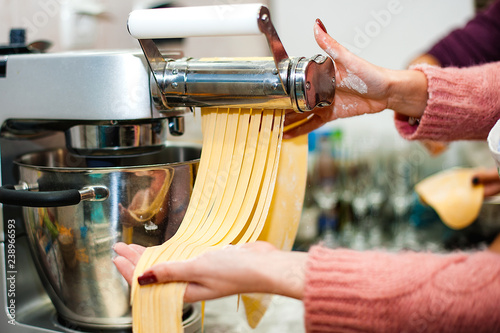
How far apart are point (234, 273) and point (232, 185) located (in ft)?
0.49

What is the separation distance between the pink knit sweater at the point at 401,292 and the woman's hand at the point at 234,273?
21 millimetres

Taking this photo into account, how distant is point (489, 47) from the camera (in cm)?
132

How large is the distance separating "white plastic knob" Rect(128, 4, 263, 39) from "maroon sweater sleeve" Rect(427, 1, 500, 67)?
940mm

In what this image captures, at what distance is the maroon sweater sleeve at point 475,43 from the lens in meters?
1.31

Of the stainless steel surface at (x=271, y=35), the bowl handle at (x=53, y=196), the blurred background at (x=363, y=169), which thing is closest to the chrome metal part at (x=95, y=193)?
the bowl handle at (x=53, y=196)

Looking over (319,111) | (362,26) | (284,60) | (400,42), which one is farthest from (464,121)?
(400,42)

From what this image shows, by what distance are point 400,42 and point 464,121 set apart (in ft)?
3.41

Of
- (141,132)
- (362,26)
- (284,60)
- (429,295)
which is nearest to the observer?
(429,295)

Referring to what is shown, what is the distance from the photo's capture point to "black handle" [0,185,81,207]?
58 centimetres

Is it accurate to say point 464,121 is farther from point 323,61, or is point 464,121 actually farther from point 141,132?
point 141,132

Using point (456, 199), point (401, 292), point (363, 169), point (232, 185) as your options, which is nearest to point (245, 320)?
point (232, 185)

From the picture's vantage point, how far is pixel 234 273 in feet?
1.75

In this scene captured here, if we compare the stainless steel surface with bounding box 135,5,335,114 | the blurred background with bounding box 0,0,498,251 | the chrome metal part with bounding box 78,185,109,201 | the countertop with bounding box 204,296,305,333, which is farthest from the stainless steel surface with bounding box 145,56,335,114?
the blurred background with bounding box 0,0,498,251

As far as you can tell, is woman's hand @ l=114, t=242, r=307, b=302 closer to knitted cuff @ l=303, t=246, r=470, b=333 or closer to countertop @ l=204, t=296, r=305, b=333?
knitted cuff @ l=303, t=246, r=470, b=333
